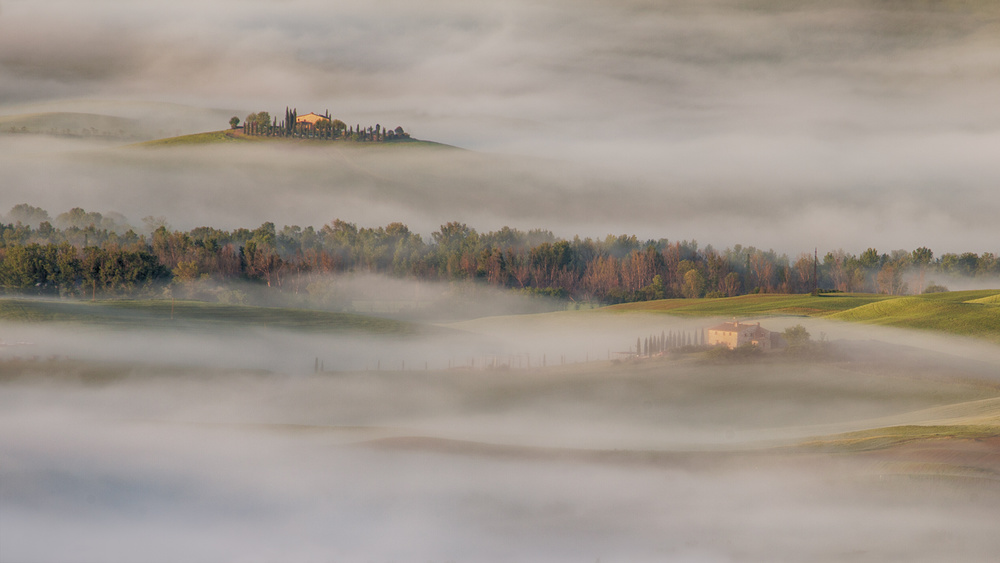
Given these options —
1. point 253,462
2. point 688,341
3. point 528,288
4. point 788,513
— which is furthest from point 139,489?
point 528,288

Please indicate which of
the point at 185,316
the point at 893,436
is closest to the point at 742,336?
the point at 893,436

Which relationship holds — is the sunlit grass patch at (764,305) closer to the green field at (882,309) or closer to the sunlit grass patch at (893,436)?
the green field at (882,309)

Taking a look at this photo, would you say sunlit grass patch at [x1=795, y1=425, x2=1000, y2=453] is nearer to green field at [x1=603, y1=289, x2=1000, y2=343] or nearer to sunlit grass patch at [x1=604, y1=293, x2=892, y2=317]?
green field at [x1=603, y1=289, x2=1000, y2=343]

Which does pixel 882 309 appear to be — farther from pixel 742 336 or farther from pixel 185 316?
pixel 185 316

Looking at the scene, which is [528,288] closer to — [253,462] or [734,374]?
[734,374]

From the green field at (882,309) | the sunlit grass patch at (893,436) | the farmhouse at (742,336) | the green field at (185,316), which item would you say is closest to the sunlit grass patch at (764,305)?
the green field at (882,309)

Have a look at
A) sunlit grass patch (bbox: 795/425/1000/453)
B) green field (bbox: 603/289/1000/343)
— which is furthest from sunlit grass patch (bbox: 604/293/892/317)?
sunlit grass patch (bbox: 795/425/1000/453)
